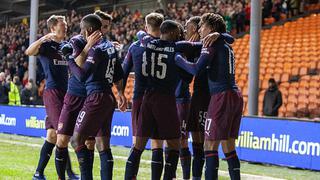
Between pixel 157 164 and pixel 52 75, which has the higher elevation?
pixel 52 75

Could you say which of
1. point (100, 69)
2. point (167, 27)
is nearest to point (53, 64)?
point (100, 69)

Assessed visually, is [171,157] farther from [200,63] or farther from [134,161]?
[200,63]

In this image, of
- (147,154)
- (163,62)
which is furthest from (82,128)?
(147,154)

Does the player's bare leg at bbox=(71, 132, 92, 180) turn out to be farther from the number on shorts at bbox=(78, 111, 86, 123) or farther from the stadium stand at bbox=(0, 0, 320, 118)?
the stadium stand at bbox=(0, 0, 320, 118)

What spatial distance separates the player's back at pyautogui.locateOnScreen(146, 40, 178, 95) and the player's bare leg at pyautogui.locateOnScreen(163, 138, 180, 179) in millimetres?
615

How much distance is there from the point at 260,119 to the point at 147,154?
263 cm

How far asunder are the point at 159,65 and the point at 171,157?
1163 millimetres

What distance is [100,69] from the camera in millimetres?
6945

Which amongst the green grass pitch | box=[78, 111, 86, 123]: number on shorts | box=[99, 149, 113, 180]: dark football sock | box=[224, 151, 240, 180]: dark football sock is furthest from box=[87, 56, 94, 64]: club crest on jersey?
the green grass pitch

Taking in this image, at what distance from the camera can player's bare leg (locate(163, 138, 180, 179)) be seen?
725cm

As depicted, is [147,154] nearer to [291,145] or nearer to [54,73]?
[291,145]

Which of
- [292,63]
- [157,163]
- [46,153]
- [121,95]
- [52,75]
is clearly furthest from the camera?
[292,63]

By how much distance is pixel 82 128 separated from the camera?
6.84m

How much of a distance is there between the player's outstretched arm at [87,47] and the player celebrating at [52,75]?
1.47m
